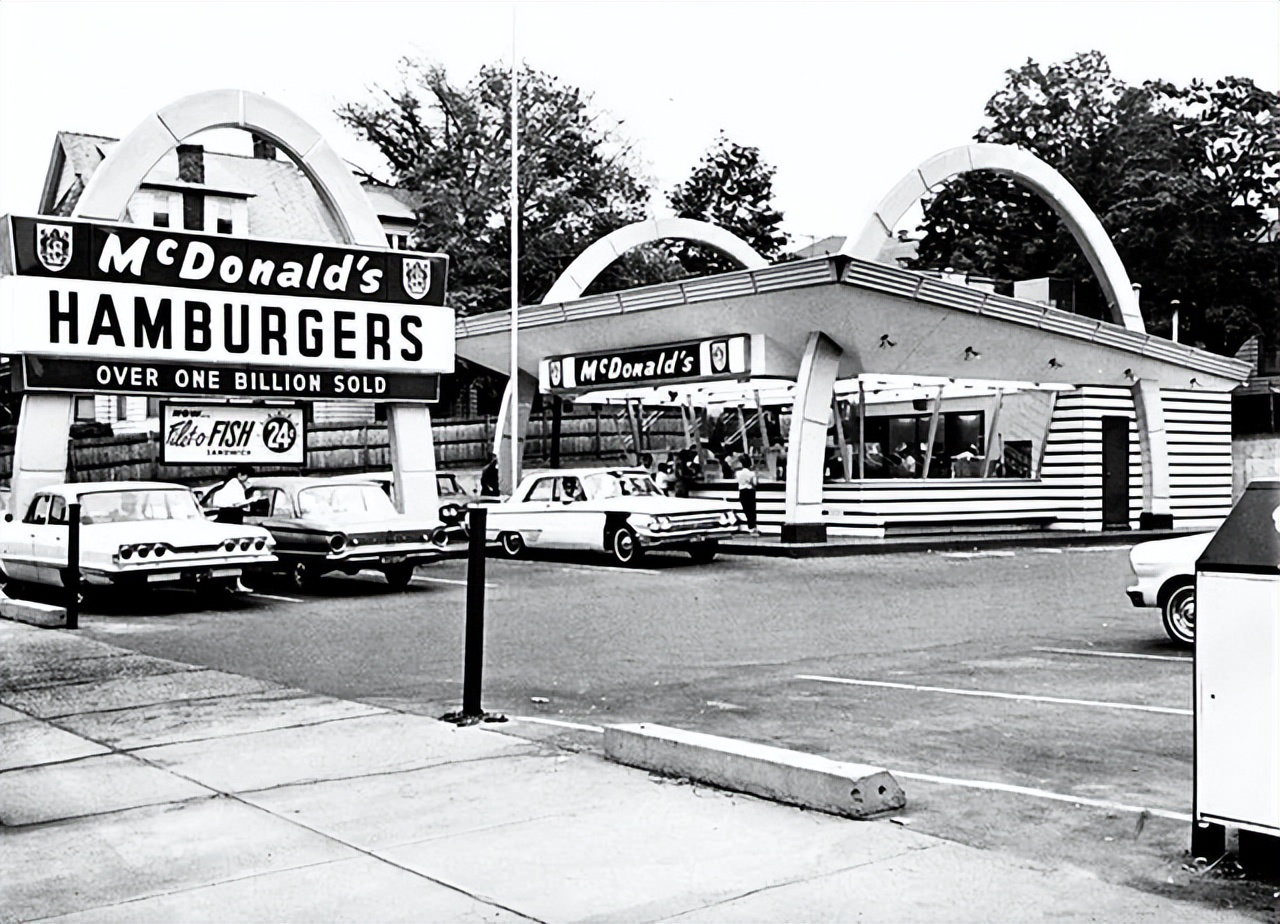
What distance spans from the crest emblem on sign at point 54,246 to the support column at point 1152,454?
75.8 feet

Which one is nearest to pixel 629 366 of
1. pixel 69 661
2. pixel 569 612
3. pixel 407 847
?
pixel 569 612

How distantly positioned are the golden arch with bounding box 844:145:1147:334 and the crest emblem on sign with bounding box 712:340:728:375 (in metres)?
2.91

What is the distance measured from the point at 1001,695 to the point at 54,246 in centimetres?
1478

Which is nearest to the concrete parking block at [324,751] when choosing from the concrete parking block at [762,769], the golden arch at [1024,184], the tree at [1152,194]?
the concrete parking block at [762,769]

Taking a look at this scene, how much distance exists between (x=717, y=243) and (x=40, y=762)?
1190 inches

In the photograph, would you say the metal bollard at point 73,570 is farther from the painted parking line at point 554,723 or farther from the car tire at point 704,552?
the car tire at point 704,552

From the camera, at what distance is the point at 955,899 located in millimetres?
5391

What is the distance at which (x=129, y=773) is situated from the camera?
26.8 ft

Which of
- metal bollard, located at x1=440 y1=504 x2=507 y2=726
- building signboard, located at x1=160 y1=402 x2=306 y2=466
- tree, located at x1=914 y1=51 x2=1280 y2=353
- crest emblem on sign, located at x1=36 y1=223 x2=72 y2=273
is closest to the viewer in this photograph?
metal bollard, located at x1=440 y1=504 x2=507 y2=726

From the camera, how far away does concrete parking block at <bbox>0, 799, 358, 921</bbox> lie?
5.88 meters

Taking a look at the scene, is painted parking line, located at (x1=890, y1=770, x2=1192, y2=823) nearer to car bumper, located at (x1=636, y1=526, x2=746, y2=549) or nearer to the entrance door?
car bumper, located at (x1=636, y1=526, x2=746, y2=549)

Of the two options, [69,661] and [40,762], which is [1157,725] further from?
[69,661]

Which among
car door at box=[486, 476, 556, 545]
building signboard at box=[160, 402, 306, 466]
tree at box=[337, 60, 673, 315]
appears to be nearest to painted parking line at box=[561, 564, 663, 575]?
car door at box=[486, 476, 556, 545]

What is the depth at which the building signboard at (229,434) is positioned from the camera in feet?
70.9
